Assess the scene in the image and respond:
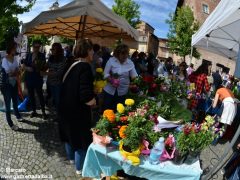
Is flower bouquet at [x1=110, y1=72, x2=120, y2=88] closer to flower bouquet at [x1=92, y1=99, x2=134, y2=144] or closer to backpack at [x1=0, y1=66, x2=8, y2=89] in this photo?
flower bouquet at [x1=92, y1=99, x2=134, y2=144]

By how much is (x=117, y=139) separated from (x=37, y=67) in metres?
3.20

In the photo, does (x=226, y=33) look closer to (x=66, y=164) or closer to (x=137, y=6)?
(x=66, y=164)

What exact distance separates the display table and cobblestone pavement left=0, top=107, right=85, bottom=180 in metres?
0.71

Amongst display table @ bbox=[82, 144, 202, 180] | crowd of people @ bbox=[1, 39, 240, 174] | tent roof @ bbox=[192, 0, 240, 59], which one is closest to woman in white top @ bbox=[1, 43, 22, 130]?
crowd of people @ bbox=[1, 39, 240, 174]

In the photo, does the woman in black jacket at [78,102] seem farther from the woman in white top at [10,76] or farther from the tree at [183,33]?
the tree at [183,33]

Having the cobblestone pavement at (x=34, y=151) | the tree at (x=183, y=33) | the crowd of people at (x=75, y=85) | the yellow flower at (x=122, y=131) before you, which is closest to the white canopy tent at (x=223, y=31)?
the crowd of people at (x=75, y=85)

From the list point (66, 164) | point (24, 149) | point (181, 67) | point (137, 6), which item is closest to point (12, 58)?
point (24, 149)

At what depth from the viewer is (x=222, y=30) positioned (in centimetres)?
684

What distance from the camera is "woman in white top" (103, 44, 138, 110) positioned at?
567 centimetres

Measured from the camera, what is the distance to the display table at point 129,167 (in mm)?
3451

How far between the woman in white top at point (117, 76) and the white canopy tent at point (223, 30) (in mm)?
1521

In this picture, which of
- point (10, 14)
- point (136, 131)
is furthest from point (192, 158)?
point (10, 14)

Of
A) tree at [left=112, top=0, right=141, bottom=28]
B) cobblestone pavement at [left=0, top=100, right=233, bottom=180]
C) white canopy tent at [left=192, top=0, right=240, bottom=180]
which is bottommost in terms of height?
cobblestone pavement at [left=0, top=100, right=233, bottom=180]

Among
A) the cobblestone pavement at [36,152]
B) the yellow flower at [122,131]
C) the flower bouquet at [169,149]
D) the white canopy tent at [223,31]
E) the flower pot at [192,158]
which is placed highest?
the white canopy tent at [223,31]
